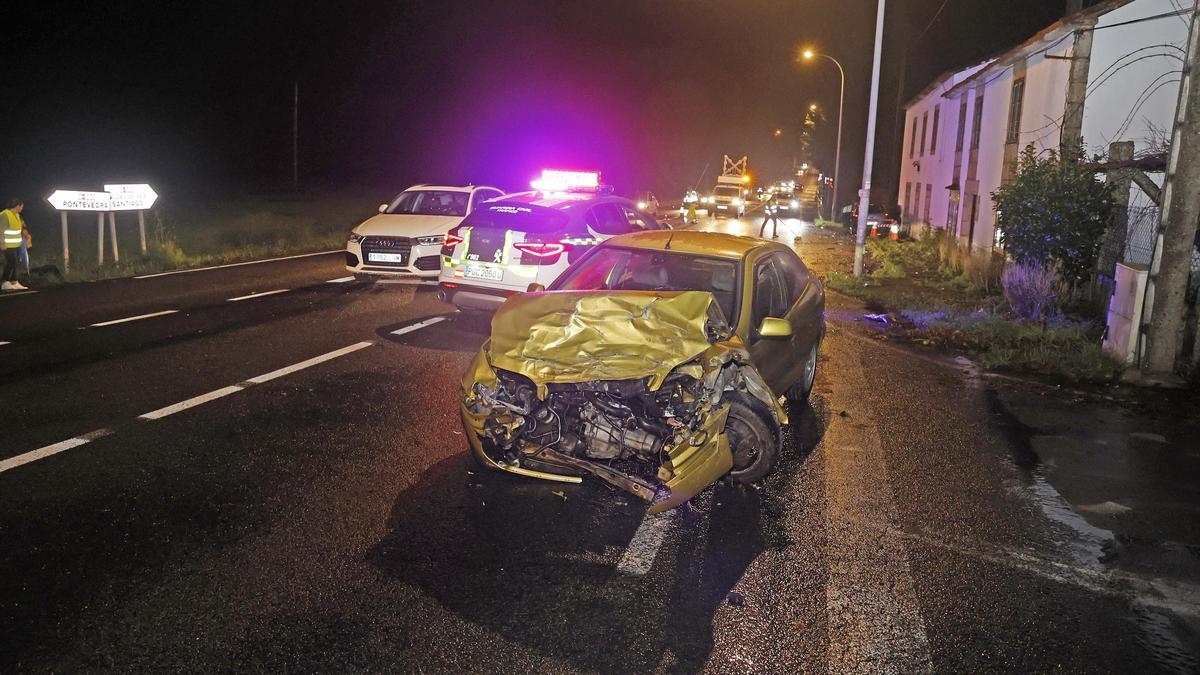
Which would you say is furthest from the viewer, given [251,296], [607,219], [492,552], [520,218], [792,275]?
[251,296]

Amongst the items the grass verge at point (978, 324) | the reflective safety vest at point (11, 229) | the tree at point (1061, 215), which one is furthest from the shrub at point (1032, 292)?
the reflective safety vest at point (11, 229)

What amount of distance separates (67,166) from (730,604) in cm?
5276

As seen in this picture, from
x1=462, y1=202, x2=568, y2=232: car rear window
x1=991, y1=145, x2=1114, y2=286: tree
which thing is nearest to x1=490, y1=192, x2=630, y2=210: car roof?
x1=462, y1=202, x2=568, y2=232: car rear window

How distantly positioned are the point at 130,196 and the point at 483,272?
35.5 feet

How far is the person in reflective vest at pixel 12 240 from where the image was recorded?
13633 mm

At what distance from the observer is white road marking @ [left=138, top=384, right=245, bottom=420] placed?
7116 mm

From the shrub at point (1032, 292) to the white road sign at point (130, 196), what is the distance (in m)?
16.0

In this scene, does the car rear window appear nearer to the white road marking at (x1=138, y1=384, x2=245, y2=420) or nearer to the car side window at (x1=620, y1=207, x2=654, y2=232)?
the car side window at (x1=620, y1=207, x2=654, y2=232)

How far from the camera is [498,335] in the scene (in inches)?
222

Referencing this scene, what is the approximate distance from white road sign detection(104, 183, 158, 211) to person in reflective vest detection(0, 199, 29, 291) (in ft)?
9.69

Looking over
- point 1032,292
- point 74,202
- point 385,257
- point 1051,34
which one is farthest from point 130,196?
point 1051,34

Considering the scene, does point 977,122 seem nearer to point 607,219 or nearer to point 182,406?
point 607,219

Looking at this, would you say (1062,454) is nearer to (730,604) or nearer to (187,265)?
(730,604)

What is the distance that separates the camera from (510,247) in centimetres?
1054
